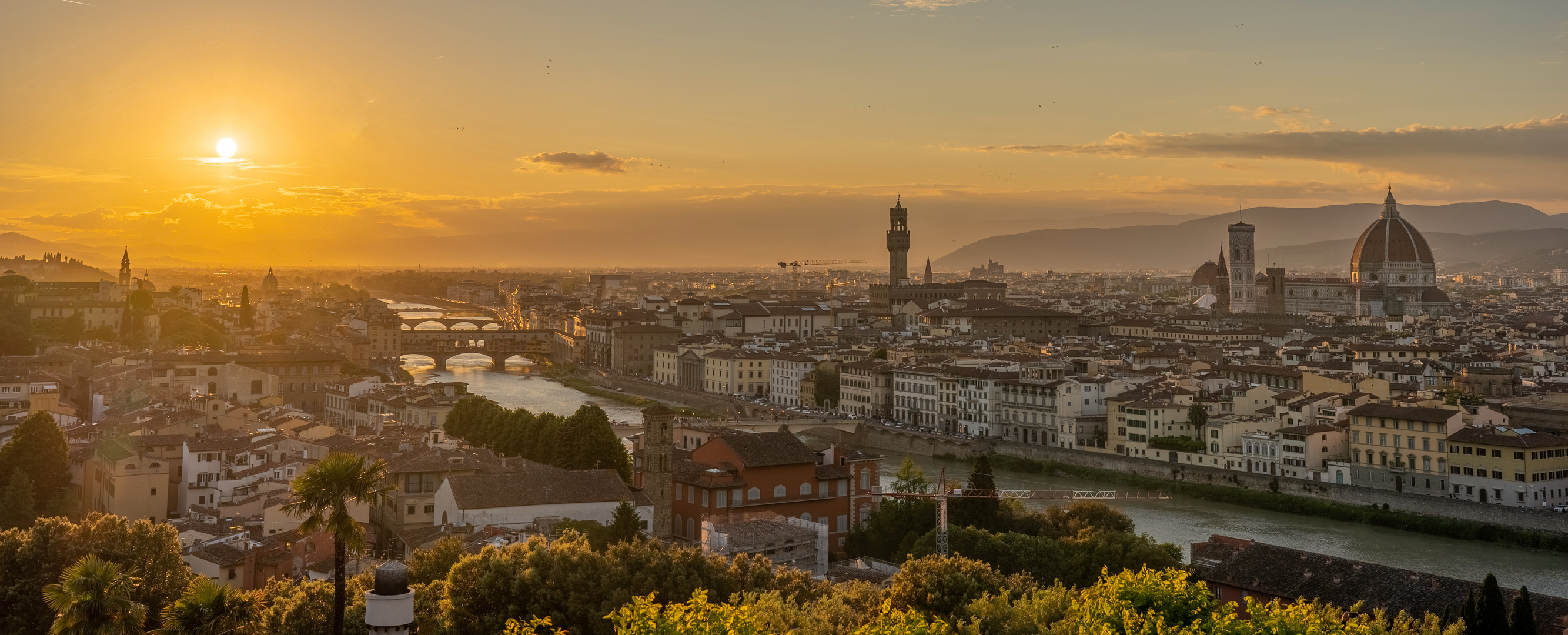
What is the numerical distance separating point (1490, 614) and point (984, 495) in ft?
20.1

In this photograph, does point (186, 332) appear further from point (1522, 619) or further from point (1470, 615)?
point (1522, 619)

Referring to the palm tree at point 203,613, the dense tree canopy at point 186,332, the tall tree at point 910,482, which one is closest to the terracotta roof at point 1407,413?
the tall tree at point 910,482

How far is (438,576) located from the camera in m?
9.70

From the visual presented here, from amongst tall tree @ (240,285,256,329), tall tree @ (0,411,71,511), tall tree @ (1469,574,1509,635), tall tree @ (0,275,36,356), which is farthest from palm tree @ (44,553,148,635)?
tall tree @ (240,285,256,329)

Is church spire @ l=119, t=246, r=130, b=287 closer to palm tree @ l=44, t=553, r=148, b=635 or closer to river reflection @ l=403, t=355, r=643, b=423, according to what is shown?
river reflection @ l=403, t=355, r=643, b=423

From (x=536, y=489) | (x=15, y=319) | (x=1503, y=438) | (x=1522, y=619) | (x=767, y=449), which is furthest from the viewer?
(x=15, y=319)

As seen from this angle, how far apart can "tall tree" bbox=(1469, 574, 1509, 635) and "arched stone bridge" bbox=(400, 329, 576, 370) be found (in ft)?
134

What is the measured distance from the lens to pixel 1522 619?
889cm

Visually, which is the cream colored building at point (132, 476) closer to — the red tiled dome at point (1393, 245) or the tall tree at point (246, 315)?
the tall tree at point (246, 315)

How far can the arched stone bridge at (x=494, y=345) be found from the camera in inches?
1921

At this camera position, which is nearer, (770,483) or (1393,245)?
(770,483)

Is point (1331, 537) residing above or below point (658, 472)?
below

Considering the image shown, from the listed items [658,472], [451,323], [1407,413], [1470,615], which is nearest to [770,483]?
[658,472]

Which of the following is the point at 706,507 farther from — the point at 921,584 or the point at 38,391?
the point at 38,391
